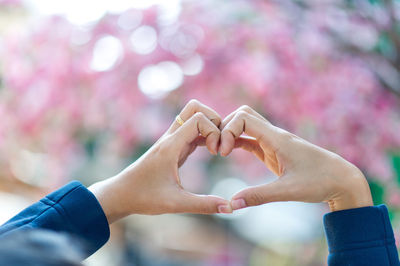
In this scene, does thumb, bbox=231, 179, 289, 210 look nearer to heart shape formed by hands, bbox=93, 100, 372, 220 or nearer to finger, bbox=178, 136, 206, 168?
heart shape formed by hands, bbox=93, 100, 372, 220

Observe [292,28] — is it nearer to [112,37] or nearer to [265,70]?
[265,70]

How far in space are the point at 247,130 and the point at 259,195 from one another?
4.9 inches

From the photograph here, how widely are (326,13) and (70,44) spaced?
126cm

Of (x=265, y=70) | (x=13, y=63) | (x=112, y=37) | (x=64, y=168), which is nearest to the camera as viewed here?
(x=265, y=70)

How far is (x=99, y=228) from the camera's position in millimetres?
751

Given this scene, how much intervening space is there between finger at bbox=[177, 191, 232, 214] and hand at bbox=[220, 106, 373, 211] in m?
0.02

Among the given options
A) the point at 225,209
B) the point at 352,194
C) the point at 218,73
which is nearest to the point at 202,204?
the point at 225,209

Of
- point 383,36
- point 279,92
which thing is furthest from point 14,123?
point 383,36

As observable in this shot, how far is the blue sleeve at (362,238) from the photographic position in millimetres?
702

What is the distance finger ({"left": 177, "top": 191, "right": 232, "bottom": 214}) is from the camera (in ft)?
2.42

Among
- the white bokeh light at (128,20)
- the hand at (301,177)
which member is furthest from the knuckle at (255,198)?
the white bokeh light at (128,20)

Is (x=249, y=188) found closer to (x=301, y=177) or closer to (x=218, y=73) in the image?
(x=301, y=177)

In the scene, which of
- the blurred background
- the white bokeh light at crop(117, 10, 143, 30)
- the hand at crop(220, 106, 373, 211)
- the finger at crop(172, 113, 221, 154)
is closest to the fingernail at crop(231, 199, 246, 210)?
the hand at crop(220, 106, 373, 211)

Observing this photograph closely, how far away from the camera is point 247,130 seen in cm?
80
